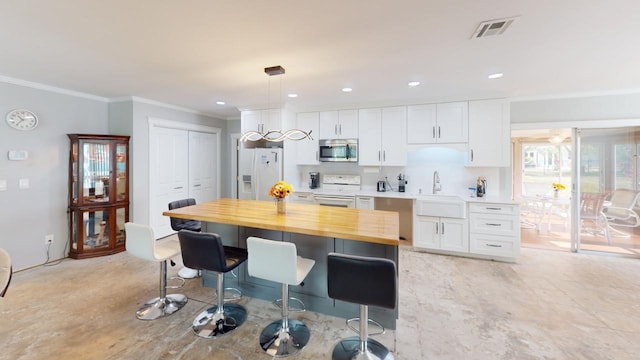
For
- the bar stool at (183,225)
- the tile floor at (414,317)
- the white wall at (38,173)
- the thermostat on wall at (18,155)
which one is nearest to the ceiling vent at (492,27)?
the tile floor at (414,317)

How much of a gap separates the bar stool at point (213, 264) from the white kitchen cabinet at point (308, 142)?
108 inches

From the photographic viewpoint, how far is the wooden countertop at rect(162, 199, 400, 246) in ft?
6.86

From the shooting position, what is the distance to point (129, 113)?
4.27 meters

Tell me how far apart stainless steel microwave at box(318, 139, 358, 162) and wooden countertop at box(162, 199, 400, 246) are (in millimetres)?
1847

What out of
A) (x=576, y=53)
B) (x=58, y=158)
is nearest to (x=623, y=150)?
(x=576, y=53)

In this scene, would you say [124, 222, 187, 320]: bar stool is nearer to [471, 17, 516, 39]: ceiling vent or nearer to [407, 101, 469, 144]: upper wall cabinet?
[471, 17, 516, 39]: ceiling vent


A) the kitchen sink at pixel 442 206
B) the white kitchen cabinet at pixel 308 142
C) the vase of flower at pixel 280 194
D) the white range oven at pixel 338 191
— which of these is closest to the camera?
the vase of flower at pixel 280 194

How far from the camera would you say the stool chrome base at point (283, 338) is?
6.68 ft

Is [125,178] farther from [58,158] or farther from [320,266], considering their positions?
[320,266]

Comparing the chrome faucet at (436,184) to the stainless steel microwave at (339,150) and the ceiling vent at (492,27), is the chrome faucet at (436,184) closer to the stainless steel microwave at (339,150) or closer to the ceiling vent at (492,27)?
the stainless steel microwave at (339,150)

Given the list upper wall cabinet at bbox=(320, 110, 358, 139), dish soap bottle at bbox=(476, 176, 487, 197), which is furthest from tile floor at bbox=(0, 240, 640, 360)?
upper wall cabinet at bbox=(320, 110, 358, 139)

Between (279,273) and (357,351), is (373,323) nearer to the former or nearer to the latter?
(357,351)

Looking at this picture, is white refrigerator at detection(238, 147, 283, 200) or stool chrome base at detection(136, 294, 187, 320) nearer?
stool chrome base at detection(136, 294, 187, 320)

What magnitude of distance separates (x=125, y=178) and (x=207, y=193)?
1.76 m
